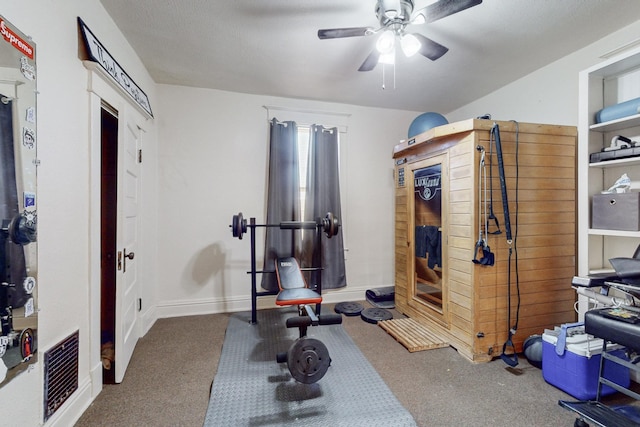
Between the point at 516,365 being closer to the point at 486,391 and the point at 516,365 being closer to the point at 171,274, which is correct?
the point at 486,391

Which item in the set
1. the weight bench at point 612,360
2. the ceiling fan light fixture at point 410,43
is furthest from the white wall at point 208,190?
the weight bench at point 612,360

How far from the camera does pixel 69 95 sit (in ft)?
5.36

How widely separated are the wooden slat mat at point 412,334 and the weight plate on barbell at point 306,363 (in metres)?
1.11

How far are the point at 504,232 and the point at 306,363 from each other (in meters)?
1.95

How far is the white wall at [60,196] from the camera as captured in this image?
134cm

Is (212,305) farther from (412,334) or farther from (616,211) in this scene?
(616,211)

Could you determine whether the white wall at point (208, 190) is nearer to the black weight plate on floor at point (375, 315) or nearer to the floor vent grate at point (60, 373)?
the black weight plate on floor at point (375, 315)

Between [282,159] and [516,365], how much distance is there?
3199 millimetres

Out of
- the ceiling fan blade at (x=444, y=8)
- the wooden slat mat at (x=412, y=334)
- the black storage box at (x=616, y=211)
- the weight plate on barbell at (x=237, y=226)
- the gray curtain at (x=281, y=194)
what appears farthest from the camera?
the gray curtain at (x=281, y=194)

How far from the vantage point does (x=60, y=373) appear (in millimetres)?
1559

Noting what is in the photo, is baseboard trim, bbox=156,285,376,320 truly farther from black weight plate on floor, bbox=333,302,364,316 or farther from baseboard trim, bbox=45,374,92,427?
baseboard trim, bbox=45,374,92,427

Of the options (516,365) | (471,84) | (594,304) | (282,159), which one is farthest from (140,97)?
(594,304)

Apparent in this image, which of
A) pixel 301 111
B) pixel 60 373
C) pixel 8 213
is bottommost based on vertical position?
pixel 60 373

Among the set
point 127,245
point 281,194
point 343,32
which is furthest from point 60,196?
point 281,194
